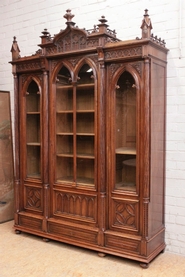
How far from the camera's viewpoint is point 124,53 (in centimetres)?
314

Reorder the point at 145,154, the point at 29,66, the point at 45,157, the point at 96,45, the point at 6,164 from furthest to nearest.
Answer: the point at 6,164
the point at 29,66
the point at 45,157
the point at 96,45
the point at 145,154

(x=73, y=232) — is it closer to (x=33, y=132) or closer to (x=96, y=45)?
(x=33, y=132)

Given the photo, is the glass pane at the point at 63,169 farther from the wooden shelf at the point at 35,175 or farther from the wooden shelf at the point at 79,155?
the wooden shelf at the point at 35,175

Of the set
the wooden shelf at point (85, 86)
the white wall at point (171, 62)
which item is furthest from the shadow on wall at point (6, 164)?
the white wall at point (171, 62)

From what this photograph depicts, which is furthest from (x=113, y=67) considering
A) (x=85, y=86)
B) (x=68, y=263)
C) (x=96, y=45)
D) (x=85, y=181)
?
(x=68, y=263)

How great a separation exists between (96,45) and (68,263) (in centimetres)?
224

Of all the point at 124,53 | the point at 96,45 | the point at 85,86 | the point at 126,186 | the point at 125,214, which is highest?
the point at 96,45

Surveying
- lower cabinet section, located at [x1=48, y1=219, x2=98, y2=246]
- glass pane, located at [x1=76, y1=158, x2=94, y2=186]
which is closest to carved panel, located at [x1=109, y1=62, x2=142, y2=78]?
glass pane, located at [x1=76, y1=158, x2=94, y2=186]

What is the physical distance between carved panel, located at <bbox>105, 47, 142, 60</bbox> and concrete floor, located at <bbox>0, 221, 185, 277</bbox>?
2064 mm

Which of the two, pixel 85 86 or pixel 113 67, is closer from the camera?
pixel 113 67

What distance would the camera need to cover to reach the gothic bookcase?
3.12 m

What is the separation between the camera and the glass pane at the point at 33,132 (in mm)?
3943

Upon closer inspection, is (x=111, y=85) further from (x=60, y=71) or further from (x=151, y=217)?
(x=151, y=217)

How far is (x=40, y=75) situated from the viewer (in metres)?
3.80
